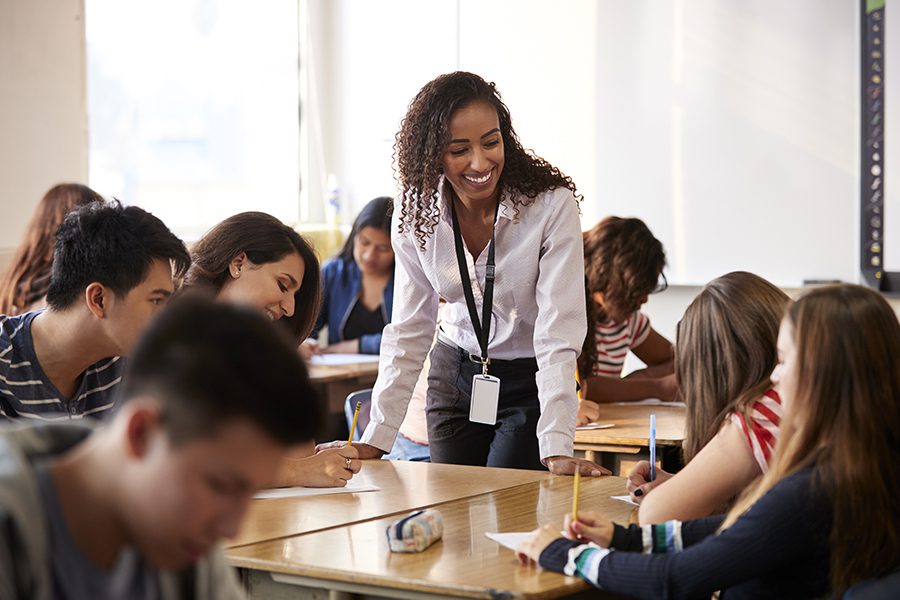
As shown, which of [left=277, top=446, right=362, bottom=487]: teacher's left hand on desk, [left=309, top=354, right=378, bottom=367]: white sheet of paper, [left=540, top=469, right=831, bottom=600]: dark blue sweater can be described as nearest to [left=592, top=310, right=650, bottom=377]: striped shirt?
[left=309, top=354, right=378, bottom=367]: white sheet of paper

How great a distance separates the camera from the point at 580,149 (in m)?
6.08

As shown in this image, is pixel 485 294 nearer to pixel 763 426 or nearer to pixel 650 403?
pixel 763 426

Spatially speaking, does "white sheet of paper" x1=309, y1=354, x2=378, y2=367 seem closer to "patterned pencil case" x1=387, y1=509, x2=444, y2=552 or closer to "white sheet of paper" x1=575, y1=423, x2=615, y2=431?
"white sheet of paper" x1=575, y1=423, x2=615, y2=431

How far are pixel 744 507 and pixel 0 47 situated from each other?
13.9ft

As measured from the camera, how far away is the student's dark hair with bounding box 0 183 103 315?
4.04 metres

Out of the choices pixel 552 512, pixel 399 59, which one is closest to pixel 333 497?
pixel 552 512

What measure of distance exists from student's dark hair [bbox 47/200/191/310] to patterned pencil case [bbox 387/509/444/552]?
731 mm

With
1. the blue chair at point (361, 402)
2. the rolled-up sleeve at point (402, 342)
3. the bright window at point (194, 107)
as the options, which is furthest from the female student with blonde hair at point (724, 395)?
the bright window at point (194, 107)

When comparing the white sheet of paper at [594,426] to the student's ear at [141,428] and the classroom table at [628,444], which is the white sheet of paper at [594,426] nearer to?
the classroom table at [628,444]

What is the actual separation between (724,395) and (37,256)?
2.91 metres

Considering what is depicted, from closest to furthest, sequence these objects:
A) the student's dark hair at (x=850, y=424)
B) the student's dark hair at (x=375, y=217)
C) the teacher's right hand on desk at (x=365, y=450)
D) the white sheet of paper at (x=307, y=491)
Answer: the student's dark hair at (x=850, y=424) → the white sheet of paper at (x=307, y=491) → the teacher's right hand on desk at (x=365, y=450) → the student's dark hair at (x=375, y=217)

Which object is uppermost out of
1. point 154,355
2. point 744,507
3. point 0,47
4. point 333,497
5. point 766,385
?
point 0,47

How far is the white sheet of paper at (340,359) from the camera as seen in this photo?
470cm

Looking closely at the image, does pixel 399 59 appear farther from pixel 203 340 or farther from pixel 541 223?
pixel 203 340
